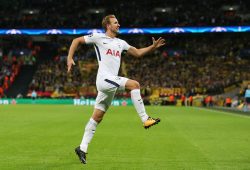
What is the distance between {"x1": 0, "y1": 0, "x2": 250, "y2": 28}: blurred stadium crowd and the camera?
203ft

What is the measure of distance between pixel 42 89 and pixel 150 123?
48991 mm

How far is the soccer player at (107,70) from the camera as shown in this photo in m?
8.18

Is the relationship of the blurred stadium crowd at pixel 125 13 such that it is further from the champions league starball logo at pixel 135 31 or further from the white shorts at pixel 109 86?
the white shorts at pixel 109 86

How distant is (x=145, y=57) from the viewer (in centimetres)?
6097

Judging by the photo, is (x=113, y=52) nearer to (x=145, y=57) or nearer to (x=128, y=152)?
(x=128, y=152)

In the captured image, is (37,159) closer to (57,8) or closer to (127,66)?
(127,66)

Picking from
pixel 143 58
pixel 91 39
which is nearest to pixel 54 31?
pixel 143 58

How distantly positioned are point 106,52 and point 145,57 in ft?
173

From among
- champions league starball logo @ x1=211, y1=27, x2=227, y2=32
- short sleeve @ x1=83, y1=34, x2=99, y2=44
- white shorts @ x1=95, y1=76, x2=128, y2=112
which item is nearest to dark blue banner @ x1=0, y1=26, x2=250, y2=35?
champions league starball logo @ x1=211, y1=27, x2=227, y2=32

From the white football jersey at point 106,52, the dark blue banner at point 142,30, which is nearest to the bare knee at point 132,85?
the white football jersey at point 106,52

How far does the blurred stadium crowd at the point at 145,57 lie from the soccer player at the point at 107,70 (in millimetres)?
Answer: 41013

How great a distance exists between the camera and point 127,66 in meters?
58.3

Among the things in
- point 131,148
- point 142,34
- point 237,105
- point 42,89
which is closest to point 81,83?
point 42,89

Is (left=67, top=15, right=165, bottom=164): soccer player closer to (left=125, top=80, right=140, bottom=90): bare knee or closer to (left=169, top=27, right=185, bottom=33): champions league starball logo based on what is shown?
(left=125, top=80, right=140, bottom=90): bare knee
